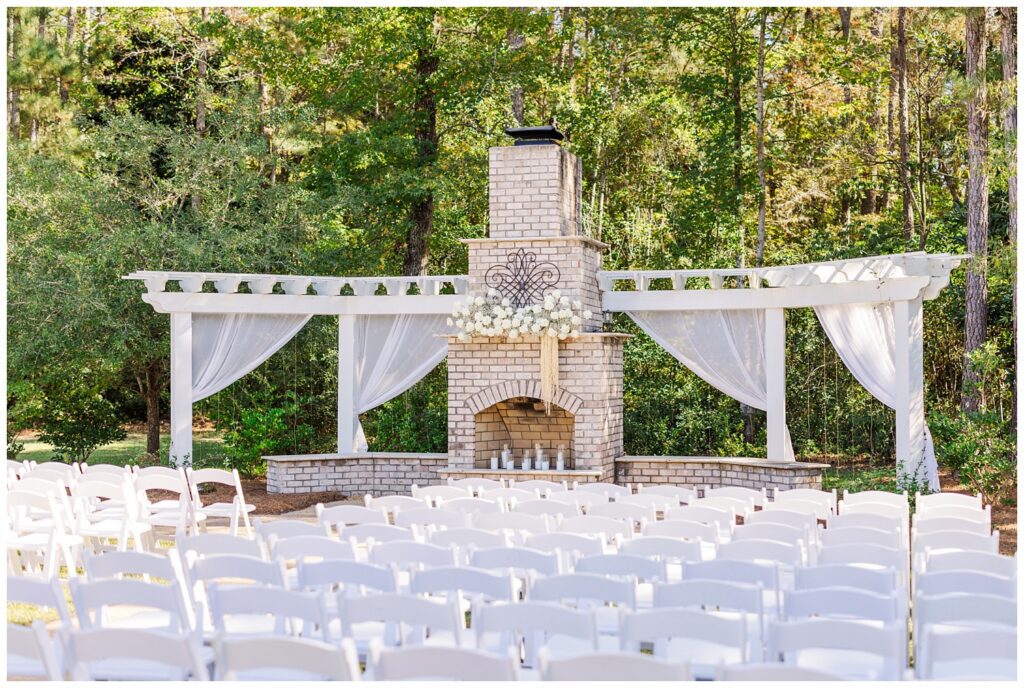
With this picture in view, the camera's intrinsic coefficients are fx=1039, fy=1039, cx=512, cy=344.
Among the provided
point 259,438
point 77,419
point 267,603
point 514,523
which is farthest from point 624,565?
point 77,419

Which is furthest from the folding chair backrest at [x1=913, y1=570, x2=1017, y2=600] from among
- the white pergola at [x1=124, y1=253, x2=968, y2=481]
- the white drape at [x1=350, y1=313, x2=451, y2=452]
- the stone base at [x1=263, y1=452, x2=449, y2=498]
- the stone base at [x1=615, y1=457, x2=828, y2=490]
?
the white drape at [x1=350, y1=313, x2=451, y2=452]

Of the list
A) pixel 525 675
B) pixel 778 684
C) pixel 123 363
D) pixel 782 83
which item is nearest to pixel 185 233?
pixel 123 363

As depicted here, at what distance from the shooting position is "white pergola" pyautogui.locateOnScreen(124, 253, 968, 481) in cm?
1013

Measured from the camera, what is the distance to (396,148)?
15.9 m

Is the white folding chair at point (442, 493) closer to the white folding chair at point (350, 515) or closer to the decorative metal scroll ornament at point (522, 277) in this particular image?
the white folding chair at point (350, 515)

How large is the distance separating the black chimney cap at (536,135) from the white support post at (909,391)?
156 inches

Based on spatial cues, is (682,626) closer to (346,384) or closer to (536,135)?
(536,135)

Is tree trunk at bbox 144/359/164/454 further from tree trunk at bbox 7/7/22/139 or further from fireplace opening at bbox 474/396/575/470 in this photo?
fireplace opening at bbox 474/396/575/470

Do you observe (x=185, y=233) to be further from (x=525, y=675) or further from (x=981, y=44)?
(x=525, y=675)

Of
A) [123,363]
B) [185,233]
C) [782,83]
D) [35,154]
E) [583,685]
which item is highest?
[782,83]

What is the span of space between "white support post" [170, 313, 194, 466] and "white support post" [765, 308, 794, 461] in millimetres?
6438

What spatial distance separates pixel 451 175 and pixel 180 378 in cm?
626

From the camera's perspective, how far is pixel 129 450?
19328mm

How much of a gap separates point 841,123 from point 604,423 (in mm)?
9524
